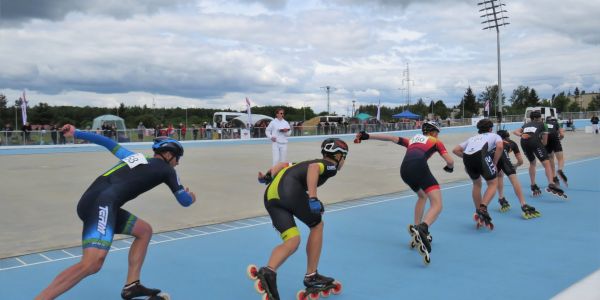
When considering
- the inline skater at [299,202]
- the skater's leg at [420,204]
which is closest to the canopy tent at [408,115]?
the skater's leg at [420,204]

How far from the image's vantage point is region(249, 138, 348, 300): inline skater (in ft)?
13.6

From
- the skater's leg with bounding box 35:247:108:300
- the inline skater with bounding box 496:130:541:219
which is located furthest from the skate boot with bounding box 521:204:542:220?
the skater's leg with bounding box 35:247:108:300

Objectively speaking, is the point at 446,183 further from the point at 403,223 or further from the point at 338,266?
the point at 338,266

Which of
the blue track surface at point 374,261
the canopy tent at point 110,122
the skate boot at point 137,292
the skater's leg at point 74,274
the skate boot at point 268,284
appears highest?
the canopy tent at point 110,122

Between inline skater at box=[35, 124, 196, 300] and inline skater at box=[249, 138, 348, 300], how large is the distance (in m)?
0.77

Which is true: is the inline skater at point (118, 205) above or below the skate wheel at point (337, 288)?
above

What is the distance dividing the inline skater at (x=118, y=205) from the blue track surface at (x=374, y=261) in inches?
24.1

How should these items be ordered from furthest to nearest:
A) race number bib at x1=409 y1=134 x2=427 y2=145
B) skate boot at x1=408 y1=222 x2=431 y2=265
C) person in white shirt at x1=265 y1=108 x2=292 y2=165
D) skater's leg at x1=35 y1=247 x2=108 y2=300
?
1. person in white shirt at x1=265 y1=108 x2=292 y2=165
2. race number bib at x1=409 y1=134 x2=427 y2=145
3. skate boot at x1=408 y1=222 x2=431 y2=265
4. skater's leg at x1=35 y1=247 x2=108 y2=300

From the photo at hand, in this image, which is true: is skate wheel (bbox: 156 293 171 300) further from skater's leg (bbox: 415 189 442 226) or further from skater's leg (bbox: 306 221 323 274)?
A: skater's leg (bbox: 415 189 442 226)

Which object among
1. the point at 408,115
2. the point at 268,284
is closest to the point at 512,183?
the point at 268,284

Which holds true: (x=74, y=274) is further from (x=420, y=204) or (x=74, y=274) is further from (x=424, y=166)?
(x=420, y=204)

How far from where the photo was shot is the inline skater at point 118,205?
3.64 meters

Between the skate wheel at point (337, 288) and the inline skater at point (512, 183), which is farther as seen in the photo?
the inline skater at point (512, 183)

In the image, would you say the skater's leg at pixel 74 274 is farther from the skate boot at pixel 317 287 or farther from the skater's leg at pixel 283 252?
the skate boot at pixel 317 287
